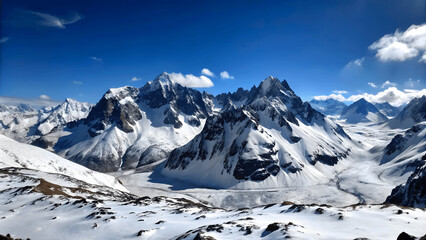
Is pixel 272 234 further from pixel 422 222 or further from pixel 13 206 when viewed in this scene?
pixel 13 206

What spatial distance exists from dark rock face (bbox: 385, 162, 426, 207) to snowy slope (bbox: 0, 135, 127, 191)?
542ft

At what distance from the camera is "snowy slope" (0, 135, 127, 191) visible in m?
A: 158

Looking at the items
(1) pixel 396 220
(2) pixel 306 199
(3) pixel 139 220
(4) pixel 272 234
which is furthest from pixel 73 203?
(2) pixel 306 199

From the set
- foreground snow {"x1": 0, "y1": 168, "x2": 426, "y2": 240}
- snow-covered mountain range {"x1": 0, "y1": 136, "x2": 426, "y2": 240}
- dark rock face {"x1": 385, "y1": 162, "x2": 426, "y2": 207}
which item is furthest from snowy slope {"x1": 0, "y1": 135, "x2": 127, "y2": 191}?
dark rock face {"x1": 385, "y1": 162, "x2": 426, "y2": 207}

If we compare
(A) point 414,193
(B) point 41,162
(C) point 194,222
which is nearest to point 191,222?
(C) point 194,222

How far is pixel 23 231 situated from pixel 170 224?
93.1ft

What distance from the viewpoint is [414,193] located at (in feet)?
344

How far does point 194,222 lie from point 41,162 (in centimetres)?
15901

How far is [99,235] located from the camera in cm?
4422

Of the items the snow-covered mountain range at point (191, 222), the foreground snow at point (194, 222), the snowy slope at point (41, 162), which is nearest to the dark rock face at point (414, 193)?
the foreground snow at point (194, 222)

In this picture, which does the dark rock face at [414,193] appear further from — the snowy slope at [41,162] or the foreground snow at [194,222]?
the snowy slope at [41,162]

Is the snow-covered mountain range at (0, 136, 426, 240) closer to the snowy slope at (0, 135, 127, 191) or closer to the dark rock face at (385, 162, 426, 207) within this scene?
the dark rock face at (385, 162, 426, 207)

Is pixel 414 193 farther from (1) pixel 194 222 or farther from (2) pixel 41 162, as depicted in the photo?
(2) pixel 41 162

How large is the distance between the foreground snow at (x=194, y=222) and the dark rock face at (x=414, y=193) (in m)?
65.7
